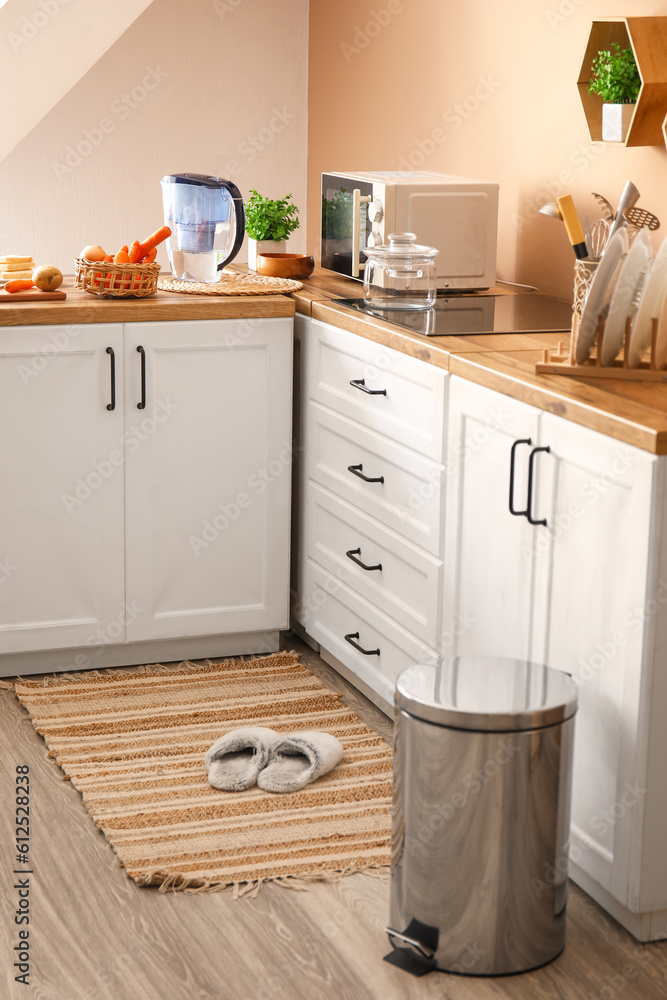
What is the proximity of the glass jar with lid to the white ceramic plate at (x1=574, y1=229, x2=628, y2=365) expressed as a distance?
2.44 ft

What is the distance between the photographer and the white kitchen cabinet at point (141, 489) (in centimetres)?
282

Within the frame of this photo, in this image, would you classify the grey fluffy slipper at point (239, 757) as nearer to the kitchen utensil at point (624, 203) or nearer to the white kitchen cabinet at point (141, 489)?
the white kitchen cabinet at point (141, 489)

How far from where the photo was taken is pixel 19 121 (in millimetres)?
3791

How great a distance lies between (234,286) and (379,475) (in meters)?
0.68

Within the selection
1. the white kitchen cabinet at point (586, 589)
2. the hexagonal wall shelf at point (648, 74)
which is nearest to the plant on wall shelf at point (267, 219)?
the hexagonal wall shelf at point (648, 74)

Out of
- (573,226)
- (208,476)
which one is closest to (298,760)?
(208,476)

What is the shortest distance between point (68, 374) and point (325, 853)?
125 centimetres

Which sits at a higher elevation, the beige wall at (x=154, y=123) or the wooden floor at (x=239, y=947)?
the beige wall at (x=154, y=123)

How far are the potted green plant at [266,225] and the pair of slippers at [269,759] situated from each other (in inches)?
55.4

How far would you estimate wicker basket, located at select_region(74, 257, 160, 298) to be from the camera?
2.82 metres

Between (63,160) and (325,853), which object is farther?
(63,160)

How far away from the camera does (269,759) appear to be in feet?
8.31

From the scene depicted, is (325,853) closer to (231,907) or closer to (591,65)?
(231,907)

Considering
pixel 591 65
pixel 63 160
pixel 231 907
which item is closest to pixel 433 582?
pixel 231 907
